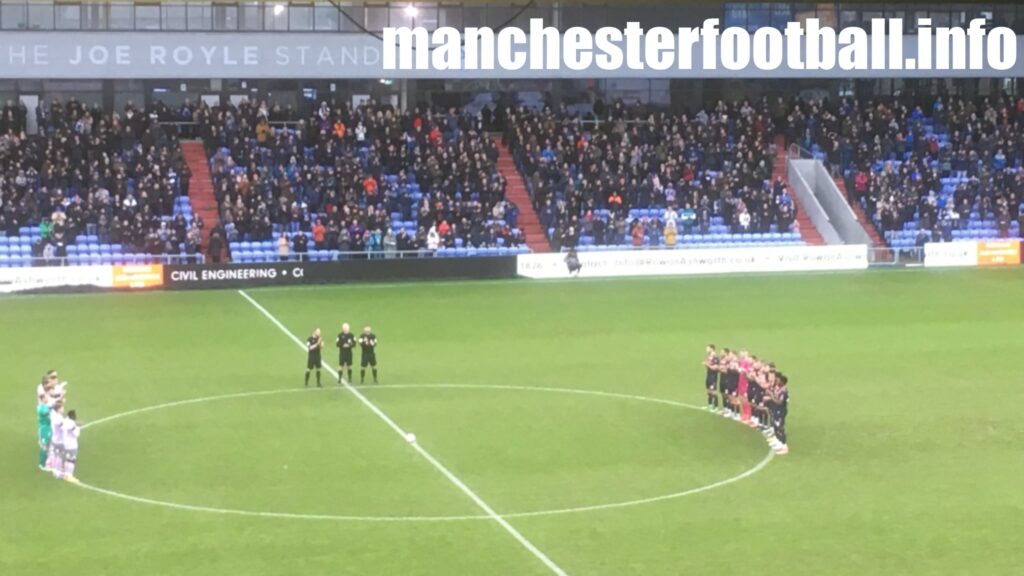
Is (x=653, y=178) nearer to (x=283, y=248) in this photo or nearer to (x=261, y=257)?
(x=283, y=248)

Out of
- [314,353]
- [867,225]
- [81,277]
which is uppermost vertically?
[867,225]

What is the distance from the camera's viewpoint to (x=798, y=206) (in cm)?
6153

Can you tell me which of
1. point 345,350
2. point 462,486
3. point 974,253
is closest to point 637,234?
point 974,253

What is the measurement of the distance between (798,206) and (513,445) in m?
36.6

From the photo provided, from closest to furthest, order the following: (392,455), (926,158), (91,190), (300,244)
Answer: (392,455) → (300,244) → (91,190) → (926,158)

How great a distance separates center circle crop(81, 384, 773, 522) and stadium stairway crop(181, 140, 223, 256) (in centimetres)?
2294

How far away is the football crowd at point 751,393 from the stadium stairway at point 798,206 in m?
29.7

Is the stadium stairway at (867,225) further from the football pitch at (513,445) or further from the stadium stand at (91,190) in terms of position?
the stadium stand at (91,190)

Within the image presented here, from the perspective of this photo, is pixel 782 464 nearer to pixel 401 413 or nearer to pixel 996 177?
pixel 401 413

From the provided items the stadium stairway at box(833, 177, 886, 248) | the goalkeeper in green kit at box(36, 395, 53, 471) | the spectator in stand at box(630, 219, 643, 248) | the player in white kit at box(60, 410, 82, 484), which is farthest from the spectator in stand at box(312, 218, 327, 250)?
the player in white kit at box(60, 410, 82, 484)

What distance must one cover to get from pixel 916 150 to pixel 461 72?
18.7 meters

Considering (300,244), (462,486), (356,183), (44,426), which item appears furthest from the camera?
(356,183)

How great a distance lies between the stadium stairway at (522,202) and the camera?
5656 cm

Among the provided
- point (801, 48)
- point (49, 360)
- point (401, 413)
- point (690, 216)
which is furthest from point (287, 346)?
point (801, 48)
